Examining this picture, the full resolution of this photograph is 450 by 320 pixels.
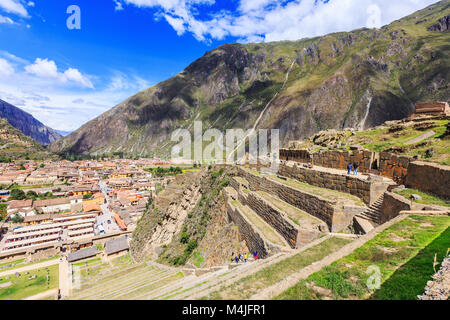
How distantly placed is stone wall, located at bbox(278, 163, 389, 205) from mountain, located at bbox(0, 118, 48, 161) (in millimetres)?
166496

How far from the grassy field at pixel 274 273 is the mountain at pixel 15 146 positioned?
169 meters

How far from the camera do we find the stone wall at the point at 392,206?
26.5 ft

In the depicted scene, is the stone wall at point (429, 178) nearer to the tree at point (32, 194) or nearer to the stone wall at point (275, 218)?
the stone wall at point (275, 218)

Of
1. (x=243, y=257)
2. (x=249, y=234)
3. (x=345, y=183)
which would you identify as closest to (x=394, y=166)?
(x=345, y=183)

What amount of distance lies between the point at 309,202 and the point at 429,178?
4.90 m

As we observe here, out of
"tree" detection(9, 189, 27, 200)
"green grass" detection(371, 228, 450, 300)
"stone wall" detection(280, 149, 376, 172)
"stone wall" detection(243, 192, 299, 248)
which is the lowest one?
"tree" detection(9, 189, 27, 200)

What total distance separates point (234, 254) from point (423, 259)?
28.5ft

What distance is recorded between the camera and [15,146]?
5502 inches

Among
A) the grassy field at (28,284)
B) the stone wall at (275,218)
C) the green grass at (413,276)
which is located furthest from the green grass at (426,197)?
the grassy field at (28,284)

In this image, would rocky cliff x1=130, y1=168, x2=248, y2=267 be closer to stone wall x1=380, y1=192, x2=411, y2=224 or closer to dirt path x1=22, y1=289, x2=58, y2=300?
stone wall x1=380, y1=192, x2=411, y2=224

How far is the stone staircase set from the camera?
29.3 ft

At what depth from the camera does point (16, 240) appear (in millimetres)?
38281

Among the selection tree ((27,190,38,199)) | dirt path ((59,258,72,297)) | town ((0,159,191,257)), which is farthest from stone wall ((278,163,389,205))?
tree ((27,190,38,199))
